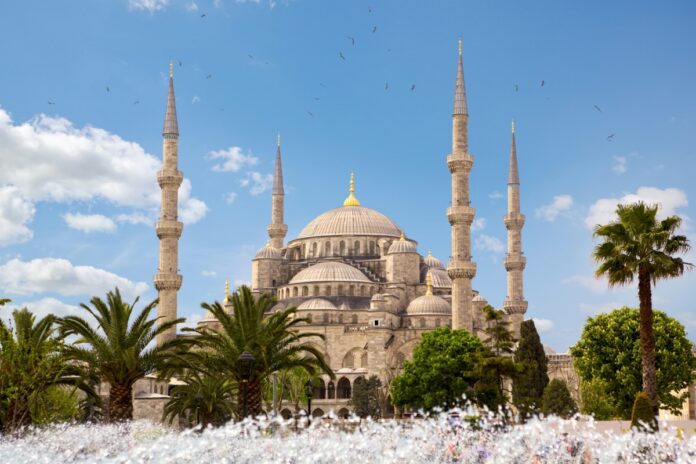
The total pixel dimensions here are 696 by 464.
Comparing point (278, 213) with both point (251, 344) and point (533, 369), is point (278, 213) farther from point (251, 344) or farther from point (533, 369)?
point (251, 344)

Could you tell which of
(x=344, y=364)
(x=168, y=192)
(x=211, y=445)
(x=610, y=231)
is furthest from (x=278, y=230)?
(x=211, y=445)

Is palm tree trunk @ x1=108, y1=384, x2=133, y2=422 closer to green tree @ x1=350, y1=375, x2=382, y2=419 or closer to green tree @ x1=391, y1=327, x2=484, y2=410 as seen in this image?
green tree @ x1=391, y1=327, x2=484, y2=410

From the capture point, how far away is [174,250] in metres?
58.2

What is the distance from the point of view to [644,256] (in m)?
27.8

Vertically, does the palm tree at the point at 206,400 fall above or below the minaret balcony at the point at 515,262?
below

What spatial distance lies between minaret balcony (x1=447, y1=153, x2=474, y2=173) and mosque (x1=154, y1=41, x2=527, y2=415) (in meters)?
0.06

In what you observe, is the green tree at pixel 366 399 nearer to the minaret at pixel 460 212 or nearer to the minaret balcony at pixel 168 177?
the minaret at pixel 460 212

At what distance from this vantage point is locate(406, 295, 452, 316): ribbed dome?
2756 inches

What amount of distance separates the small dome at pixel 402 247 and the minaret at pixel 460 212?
20.5 meters

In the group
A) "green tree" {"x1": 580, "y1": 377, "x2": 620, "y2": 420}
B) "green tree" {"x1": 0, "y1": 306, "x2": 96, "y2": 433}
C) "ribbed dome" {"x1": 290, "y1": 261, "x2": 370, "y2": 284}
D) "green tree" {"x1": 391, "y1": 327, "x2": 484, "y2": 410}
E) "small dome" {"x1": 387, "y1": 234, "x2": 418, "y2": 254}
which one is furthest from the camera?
"small dome" {"x1": 387, "y1": 234, "x2": 418, "y2": 254}

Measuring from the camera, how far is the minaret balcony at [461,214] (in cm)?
5625

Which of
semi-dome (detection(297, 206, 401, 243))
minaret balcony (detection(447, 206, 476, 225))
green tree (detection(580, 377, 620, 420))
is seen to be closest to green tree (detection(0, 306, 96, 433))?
green tree (detection(580, 377, 620, 420))

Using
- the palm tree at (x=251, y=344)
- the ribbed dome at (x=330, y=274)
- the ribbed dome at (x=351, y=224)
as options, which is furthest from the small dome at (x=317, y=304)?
the palm tree at (x=251, y=344)

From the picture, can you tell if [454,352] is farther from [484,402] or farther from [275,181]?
[275,181]
